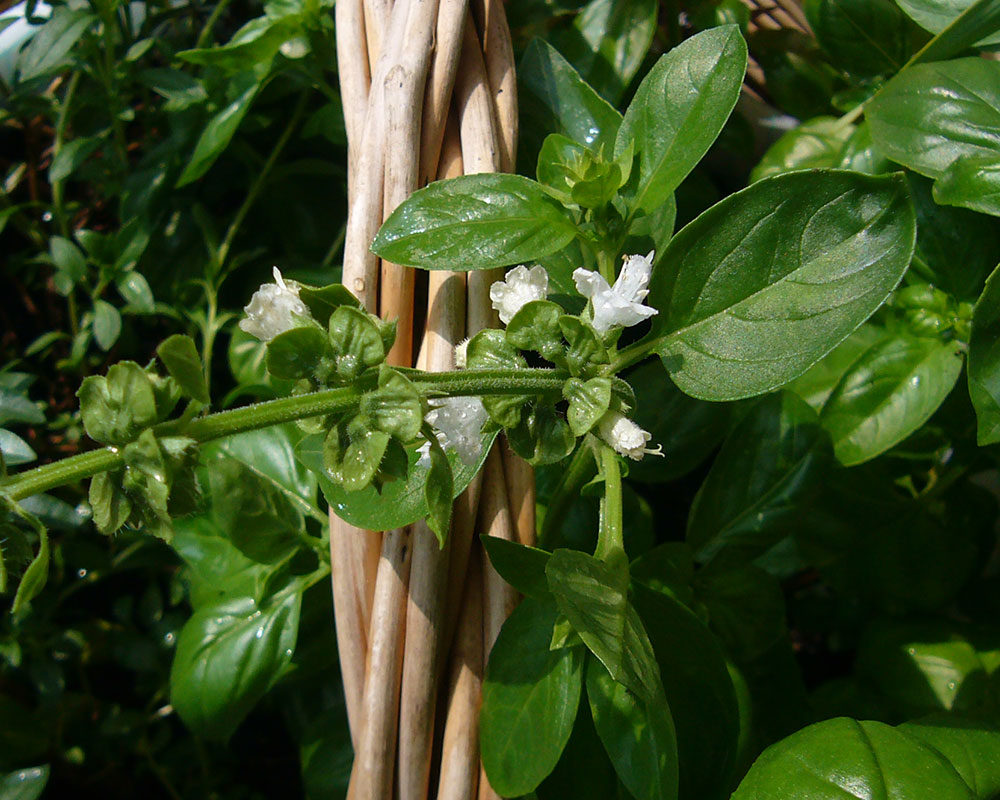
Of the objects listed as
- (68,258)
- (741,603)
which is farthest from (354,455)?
(68,258)

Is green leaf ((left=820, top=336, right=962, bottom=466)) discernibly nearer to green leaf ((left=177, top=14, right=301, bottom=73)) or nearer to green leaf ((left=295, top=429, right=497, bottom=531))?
green leaf ((left=295, top=429, right=497, bottom=531))

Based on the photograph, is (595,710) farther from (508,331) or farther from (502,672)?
(508,331)

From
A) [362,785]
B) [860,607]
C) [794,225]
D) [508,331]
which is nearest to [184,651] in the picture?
[362,785]

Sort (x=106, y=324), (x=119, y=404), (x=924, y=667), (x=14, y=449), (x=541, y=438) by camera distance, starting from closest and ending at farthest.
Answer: (x=119, y=404) < (x=541, y=438) < (x=14, y=449) < (x=924, y=667) < (x=106, y=324)

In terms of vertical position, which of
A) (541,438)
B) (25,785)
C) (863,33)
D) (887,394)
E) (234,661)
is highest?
(863,33)

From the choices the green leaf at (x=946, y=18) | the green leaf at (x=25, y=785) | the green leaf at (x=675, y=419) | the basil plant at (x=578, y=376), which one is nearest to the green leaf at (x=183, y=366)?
the basil plant at (x=578, y=376)

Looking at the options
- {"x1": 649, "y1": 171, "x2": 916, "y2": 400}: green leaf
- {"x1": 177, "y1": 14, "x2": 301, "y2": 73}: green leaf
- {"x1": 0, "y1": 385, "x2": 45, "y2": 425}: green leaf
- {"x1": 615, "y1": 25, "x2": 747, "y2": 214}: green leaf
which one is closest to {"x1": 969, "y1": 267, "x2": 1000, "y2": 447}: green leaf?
{"x1": 649, "y1": 171, "x2": 916, "y2": 400}: green leaf

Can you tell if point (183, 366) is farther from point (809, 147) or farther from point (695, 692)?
point (809, 147)
